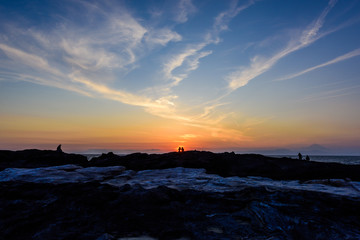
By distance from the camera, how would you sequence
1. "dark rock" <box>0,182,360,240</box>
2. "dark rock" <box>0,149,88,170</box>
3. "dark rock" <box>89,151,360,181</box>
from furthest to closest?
"dark rock" <box>0,149,88,170</box>, "dark rock" <box>89,151,360,181</box>, "dark rock" <box>0,182,360,240</box>

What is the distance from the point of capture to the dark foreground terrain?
26.7ft

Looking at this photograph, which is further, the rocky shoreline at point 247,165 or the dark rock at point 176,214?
the rocky shoreline at point 247,165

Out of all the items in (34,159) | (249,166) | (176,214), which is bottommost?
(176,214)

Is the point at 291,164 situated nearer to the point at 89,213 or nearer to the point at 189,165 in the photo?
the point at 189,165

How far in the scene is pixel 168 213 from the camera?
985 cm

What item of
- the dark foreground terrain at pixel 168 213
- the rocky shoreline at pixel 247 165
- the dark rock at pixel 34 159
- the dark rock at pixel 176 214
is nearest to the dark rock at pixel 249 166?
the rocky shoreline at pixel 247 165

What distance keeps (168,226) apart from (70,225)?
13.1ft

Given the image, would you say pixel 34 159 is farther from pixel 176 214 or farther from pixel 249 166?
pixel 176 214

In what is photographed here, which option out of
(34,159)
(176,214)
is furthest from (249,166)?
(34,159)

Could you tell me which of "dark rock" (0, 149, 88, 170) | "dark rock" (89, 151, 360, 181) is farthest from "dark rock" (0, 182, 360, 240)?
"dark rock" (0, 149, 88, 170)

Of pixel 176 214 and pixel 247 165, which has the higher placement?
pixel 247 165

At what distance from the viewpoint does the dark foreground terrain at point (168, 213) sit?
815 cm

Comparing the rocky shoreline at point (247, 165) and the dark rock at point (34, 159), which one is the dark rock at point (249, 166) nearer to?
the rocky shoreline at point (247, 165)

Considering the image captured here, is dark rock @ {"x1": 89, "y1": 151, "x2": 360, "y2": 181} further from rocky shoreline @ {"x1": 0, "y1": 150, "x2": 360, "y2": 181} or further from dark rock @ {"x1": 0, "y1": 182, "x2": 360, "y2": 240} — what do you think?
dark rock @ {"x1": 0, "y1": 182, "x2": 360, "y2": 240}
